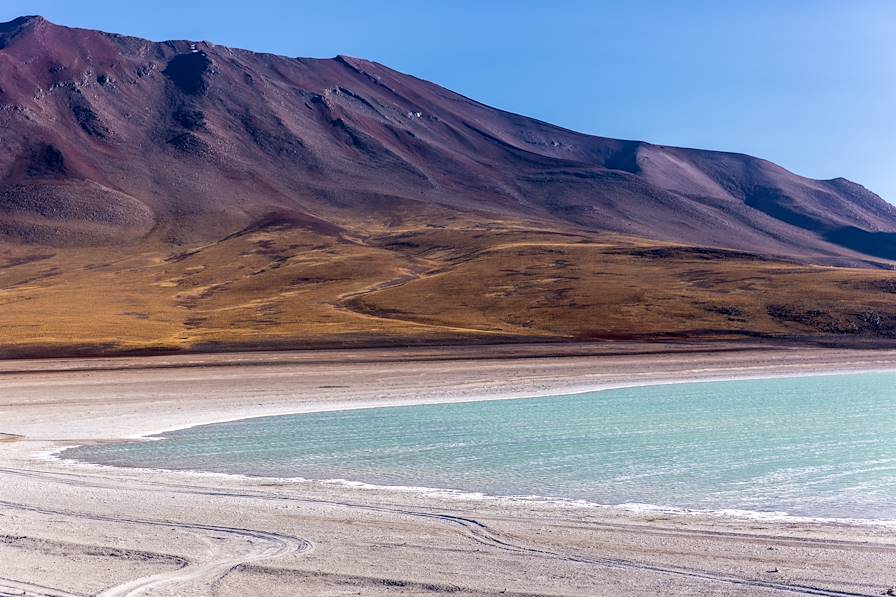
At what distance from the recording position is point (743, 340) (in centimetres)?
7388

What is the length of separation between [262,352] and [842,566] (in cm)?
5201

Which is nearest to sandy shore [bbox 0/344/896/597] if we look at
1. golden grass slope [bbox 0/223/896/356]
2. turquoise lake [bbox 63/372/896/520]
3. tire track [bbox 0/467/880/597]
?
tire track [bbox 0/467/880/597]

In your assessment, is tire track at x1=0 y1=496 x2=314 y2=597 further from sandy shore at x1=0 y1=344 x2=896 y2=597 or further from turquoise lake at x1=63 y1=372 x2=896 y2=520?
turquoise lake at x1=63 y1=372 x2=896 y2=520

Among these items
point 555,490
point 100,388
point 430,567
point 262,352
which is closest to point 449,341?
point 262,352

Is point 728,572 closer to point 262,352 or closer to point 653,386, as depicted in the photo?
point 653,386

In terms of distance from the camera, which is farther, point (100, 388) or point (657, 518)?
point (100, 388)

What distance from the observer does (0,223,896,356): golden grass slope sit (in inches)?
2960

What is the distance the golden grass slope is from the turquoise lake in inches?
1288

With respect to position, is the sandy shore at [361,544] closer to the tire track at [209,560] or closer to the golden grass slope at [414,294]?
the tire track at [209,560]

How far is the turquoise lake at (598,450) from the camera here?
66.9 feet

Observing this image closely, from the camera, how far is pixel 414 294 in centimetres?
11062

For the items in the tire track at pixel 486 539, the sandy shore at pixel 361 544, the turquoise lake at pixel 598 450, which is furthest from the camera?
the turquoise lake at pixel 598 450

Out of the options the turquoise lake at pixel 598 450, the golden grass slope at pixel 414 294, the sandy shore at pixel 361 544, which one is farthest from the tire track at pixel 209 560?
the golden grass slope at pixel 414 294

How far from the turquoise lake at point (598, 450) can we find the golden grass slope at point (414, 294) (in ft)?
107
